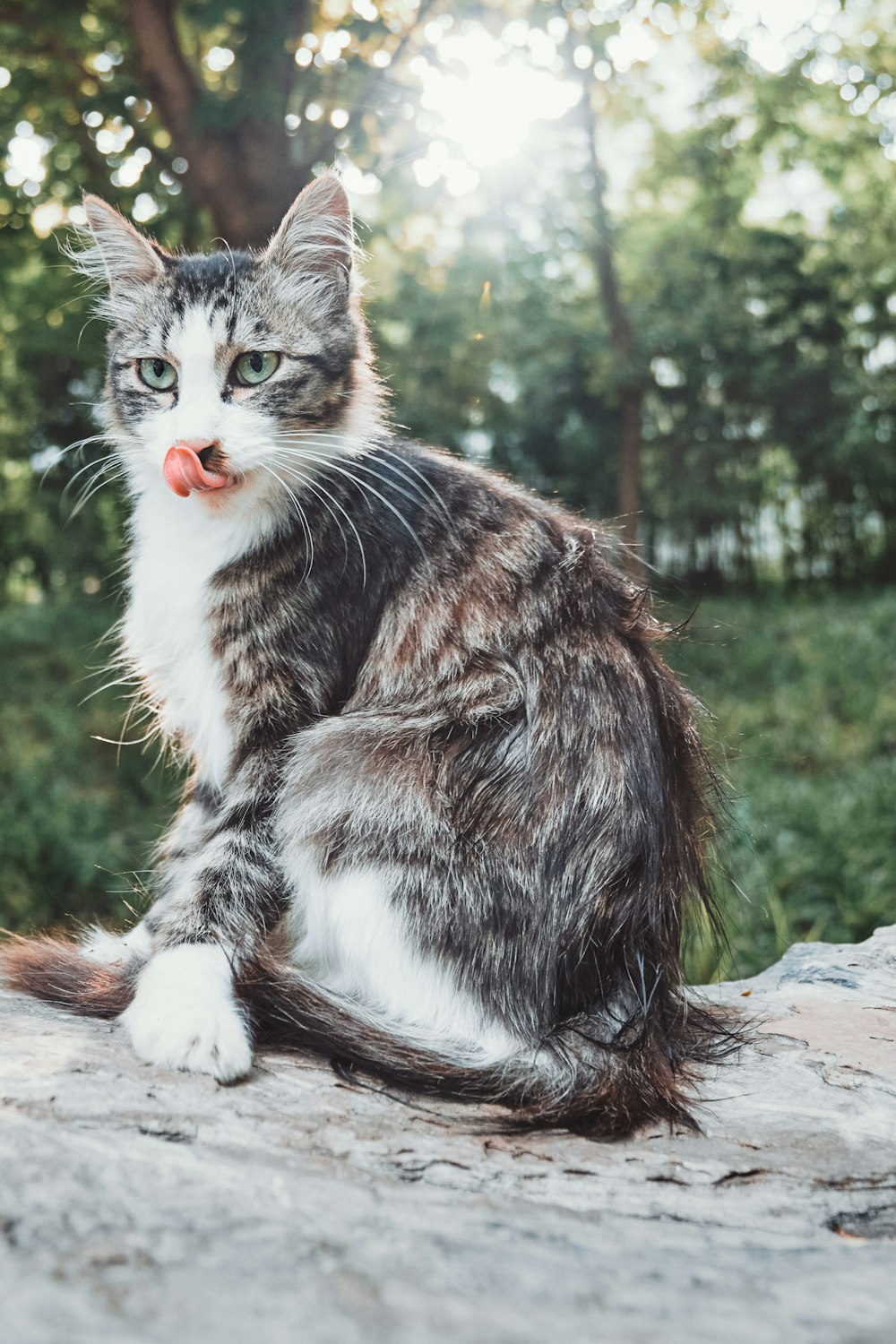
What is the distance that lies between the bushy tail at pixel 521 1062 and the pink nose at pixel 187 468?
101cm

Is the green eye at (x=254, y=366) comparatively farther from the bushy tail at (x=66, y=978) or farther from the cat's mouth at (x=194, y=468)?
the bushy tail at (x=66, y=978)

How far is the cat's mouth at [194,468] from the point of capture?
2.27 m

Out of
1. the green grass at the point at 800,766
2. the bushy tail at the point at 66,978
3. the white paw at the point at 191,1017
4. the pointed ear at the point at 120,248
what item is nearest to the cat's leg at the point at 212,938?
the white paw at the point at 191,1017

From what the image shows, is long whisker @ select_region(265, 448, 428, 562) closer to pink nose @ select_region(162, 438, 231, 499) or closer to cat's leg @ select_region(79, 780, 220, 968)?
pink nose @ select_region(162, 438, 231, 499)

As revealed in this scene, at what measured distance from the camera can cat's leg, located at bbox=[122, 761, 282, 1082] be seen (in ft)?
6.39

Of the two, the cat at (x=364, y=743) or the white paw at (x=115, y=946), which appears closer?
the cat at (x=364, y=743)

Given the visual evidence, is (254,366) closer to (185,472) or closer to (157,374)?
(157,374)

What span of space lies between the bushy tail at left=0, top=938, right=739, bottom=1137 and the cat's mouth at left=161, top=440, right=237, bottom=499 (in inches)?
39.7

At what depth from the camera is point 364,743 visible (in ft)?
7.34

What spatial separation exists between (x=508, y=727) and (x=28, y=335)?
6.57 metres

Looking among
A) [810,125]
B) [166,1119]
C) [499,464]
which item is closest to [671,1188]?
[166,1119]

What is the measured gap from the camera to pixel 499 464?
1394 centimetres

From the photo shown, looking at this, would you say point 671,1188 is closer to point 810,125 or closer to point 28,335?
point 28,335

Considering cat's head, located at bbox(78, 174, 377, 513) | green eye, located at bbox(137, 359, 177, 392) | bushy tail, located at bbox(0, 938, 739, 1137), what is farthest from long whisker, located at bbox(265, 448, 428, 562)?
bushy tail, located at bbox(0, 938, 739, 1137)
